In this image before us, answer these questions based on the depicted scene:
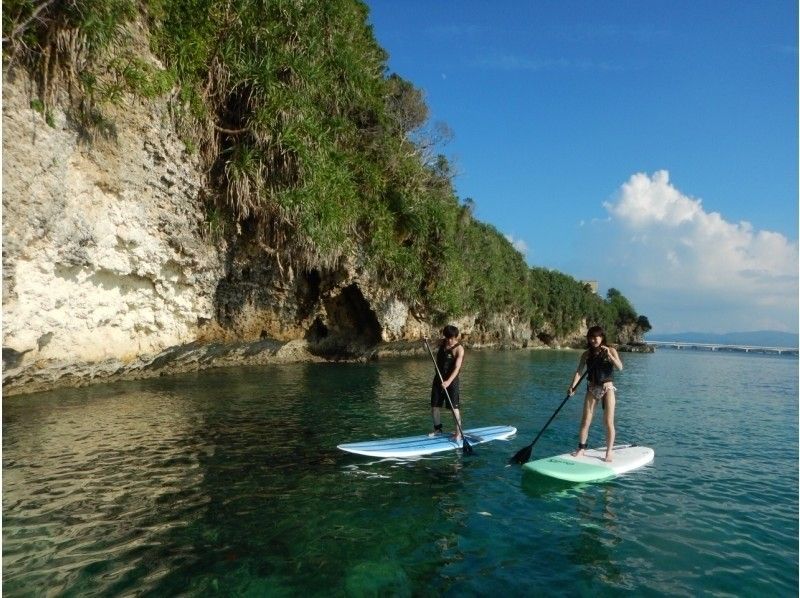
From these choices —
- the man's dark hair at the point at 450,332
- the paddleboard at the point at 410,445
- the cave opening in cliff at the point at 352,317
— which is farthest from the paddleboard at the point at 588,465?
the cave opening in cliff at the point at 352,317

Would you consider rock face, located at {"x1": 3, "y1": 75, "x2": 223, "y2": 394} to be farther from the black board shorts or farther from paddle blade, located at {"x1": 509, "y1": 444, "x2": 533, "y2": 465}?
paddle blade, located at {"x1": 509, "y1": 444, "x2": 533, "y2": 465}

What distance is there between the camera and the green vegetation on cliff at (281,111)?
11436 millimetres

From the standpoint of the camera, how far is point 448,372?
950 cm

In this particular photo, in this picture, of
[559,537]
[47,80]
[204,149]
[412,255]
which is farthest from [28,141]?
[412,255]

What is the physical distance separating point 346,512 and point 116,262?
1057 cm

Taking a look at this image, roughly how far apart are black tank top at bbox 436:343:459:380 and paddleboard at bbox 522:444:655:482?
86.1 inches

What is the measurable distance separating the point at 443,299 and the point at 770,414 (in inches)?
611

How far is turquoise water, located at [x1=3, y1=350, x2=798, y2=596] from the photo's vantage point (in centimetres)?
476

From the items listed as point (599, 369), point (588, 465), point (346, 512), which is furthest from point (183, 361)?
point (599, 369)

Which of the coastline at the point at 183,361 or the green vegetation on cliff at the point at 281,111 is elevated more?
the green vegetation on cliff at the point at 281,111

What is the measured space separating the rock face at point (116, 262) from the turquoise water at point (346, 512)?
2085 mm

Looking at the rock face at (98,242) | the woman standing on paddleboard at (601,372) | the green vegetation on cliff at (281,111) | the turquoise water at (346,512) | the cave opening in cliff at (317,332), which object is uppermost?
the green vegetation on cliff at (281,111)

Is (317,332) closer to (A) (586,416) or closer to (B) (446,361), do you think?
(B) (446,361)

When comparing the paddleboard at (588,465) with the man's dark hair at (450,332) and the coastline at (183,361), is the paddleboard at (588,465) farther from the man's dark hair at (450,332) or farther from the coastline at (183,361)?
the coastline at (183,361)
